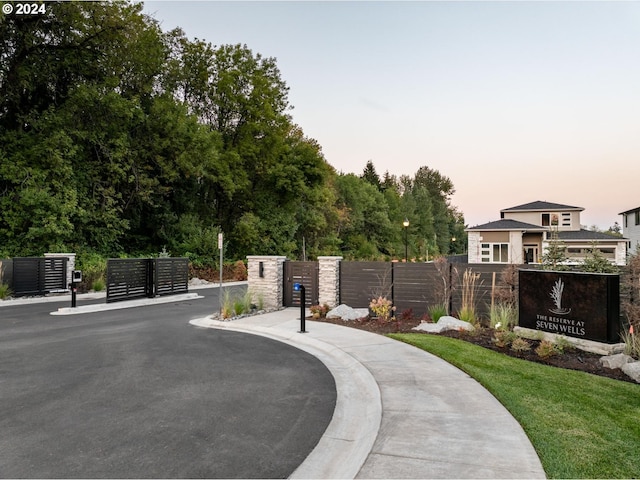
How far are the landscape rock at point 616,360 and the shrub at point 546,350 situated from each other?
81 cm

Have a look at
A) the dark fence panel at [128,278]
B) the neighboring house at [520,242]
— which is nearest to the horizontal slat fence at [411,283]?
the dark fence panel at [128,278]

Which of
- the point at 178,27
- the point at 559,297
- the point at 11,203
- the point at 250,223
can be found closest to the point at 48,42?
the point at 11,203

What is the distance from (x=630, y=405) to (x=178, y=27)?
39483 mm

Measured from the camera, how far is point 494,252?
97.0 ft

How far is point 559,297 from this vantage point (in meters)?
8.28

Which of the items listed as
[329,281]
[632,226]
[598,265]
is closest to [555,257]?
[598,265]

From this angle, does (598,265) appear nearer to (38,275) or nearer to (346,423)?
(346,423)

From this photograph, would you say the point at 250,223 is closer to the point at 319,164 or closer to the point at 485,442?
the point at 319,164

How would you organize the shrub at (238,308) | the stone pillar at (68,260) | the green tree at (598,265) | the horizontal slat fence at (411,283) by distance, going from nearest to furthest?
the green tree at (598,265) → the horizontal slat fence at (411,283) → the shrub at (238,308) → the stone pillar at (68,260)

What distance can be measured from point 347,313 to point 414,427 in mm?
7388

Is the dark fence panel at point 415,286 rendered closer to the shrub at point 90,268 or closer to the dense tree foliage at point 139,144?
the shrub at point 90,268

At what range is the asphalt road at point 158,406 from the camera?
3627mm

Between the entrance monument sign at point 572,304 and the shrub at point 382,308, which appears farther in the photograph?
the shrub at point 382,308

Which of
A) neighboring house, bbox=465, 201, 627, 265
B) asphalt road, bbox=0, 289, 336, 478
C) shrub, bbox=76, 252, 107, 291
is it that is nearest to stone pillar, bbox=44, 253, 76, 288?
shrub, bbox=76, 252, 107, 291
